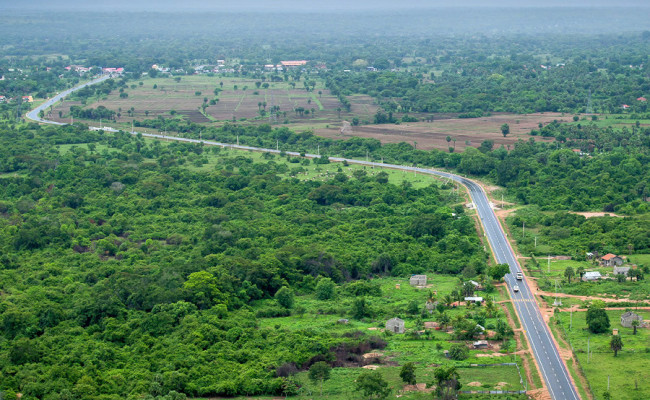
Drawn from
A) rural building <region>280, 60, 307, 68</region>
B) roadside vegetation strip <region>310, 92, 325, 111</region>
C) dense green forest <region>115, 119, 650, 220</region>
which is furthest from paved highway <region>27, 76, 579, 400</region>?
rural building <region>280, 60, 307, 68</region>

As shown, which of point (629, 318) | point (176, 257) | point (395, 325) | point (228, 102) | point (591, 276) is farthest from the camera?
point (228, 102)

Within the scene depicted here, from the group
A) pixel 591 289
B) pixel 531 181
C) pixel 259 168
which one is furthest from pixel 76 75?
pixel 591 289

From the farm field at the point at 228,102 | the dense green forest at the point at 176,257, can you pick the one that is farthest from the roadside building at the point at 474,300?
the farm field at the point at 228,102

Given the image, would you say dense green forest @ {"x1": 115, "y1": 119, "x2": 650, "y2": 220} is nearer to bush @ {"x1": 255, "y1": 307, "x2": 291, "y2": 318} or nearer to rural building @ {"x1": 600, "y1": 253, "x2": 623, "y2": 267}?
rural building @ {"x1": 600, "y1": 253, "x2": 623, "y2": 267}

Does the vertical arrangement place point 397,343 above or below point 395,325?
below

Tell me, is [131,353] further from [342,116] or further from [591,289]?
[342,116]

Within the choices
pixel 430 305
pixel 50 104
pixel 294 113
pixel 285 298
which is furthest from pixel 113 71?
pixel 430 305

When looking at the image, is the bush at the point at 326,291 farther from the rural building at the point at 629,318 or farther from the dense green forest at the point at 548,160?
the dense green forest at the point at 548,160

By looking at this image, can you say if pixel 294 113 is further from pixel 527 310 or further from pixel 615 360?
pixel 615 360
